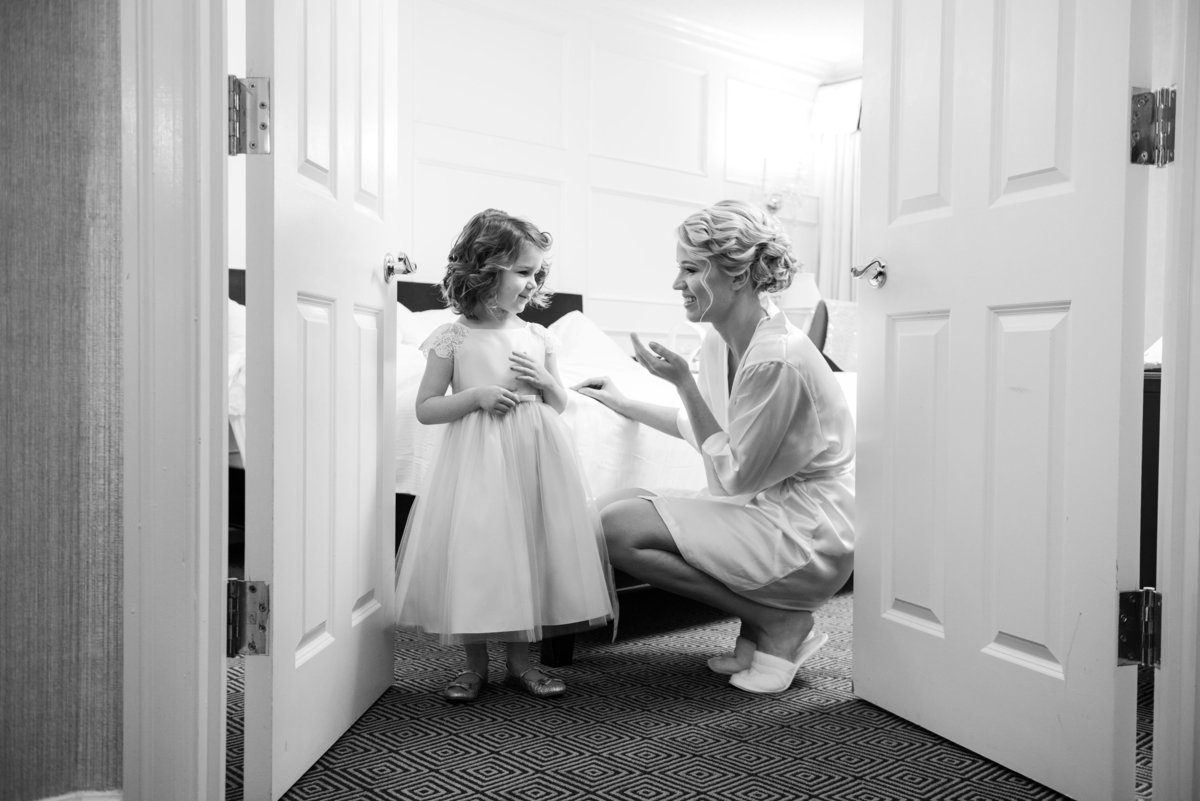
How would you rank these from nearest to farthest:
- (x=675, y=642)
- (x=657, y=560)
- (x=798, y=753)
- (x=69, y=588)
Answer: (x=69, y=588) < (x=798, y=753) < (x=657, y=560) < (x=675, y=642)

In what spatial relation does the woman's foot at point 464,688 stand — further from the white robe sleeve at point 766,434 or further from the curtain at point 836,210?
the curtain at point 836,210

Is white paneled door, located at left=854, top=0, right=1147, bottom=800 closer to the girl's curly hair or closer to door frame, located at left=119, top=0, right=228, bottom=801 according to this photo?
the girl's curly hair

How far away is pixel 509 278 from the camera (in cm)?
201

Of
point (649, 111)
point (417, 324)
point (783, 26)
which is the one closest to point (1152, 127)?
point (417, 324)

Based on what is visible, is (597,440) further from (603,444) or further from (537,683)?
(537,683)

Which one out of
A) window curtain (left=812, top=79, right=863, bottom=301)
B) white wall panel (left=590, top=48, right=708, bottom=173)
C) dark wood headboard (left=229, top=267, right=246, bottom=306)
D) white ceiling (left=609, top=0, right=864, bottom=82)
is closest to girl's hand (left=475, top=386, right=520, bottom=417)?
dark wood headboard (left=229, top=267, right=246, bottom=306)

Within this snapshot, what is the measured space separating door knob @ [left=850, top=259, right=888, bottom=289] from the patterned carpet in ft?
2.82

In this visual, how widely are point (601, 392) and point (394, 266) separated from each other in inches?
26.5

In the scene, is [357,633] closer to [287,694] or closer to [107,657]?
[287,694]

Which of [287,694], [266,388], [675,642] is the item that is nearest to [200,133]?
[266,388]

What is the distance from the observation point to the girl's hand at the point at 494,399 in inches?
76.2

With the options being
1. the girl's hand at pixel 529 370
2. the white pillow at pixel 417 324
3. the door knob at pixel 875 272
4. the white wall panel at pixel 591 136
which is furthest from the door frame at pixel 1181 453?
the white wall panel at pixel 591 136

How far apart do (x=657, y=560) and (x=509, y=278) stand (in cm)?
70

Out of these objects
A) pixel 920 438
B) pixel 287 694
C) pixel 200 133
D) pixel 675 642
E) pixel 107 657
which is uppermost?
pixel 200 133
